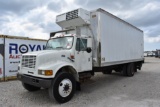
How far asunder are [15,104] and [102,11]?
201 inches

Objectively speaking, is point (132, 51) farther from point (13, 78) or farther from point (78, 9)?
point (13, 78)

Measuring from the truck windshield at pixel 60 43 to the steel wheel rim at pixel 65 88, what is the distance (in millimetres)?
1307

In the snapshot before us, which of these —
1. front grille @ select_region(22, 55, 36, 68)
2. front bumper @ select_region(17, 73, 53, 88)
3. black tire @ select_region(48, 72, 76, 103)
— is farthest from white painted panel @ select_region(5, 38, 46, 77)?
black tire @ select_region(48, 72, 76, 103)

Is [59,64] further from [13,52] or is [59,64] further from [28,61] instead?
[13,52]

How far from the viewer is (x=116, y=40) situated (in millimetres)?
7785

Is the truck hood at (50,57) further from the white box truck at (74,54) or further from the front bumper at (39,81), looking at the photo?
the front bumper at (39,81)

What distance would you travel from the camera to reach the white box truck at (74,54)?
15.5 feet

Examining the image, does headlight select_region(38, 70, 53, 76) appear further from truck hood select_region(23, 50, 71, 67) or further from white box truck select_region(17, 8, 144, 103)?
truck hood select_region(23, 50, 71, 67)

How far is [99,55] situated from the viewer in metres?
6.27

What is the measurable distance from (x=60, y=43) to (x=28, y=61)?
4.73ft

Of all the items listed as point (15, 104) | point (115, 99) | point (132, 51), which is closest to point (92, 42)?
point (115, 99)

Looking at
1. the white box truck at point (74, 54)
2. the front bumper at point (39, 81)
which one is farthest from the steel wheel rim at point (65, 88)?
the front bumper at point (39, 81)

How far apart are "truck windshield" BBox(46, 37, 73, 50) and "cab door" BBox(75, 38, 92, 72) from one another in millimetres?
316

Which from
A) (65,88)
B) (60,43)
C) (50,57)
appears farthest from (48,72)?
(60,43)
